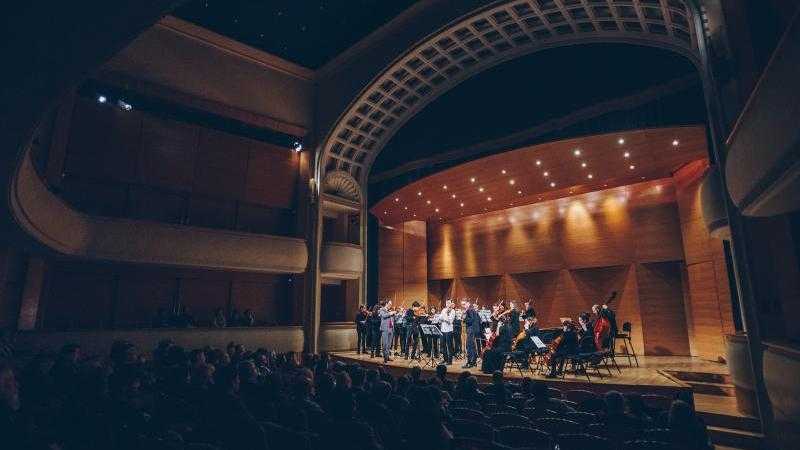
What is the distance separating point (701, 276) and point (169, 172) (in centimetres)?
1731

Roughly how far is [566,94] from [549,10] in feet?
8.03

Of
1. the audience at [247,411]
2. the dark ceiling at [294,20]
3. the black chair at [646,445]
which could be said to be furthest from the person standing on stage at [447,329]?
the dark ceiling at [294,20]

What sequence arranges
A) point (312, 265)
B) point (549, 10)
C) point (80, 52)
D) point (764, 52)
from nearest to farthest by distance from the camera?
point (80, 52)
point (764, 52)
point (549, 10)
point (312, 265)

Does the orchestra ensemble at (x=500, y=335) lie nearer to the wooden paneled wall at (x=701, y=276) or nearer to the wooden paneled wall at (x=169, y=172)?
the wooden paneled wall at (x=701, y=276)

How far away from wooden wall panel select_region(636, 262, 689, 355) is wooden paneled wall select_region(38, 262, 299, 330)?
12353 millimetres

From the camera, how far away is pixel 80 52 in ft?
9.79

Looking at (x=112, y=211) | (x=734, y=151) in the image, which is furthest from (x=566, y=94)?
(x=112, y=211)

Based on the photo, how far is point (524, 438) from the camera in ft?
12.6

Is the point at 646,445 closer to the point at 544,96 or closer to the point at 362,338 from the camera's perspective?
the point at 544,96

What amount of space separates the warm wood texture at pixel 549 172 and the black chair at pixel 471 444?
9576mm

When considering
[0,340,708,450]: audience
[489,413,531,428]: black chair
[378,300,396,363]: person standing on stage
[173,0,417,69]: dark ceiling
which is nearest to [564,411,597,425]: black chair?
[0,340,708,450]: audience

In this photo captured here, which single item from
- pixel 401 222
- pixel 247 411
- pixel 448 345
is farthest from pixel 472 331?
pixel 401 222

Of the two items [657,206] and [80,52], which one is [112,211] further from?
[657,206]

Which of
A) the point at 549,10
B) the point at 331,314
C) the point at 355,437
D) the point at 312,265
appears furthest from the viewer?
the point at 331,314
